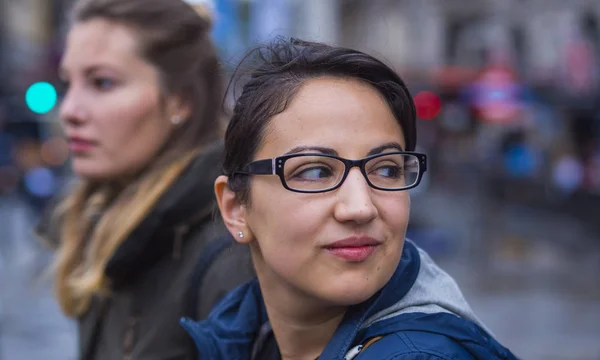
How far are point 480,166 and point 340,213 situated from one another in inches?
961

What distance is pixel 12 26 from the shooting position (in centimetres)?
3180

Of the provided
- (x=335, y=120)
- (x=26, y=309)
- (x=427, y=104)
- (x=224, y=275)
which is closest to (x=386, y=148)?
(x=335, y=120)

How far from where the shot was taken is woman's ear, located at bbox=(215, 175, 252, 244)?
183 cm

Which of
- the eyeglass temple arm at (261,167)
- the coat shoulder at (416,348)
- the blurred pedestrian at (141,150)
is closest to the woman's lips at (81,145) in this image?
the blurred pedestrian at (141,150)

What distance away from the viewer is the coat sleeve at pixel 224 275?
7.22 ft

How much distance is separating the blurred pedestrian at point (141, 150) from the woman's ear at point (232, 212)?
0.46m

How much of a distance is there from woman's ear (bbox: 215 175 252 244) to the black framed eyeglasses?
0.16 meters

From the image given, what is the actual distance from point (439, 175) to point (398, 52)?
21016 mm

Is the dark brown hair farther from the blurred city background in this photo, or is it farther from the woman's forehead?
the blurred city background

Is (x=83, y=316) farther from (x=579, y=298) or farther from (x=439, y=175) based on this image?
A: (x=439, y=175)

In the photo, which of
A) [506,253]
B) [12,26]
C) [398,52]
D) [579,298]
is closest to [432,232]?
[506,253]

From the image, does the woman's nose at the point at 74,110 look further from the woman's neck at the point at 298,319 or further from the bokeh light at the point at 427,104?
the bokeh light at the point at 427,104

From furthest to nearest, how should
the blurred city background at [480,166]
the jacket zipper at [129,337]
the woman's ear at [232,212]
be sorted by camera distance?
1. the blurred city background at [480,166]
2. the jacket zipper at [129,337]
3. the woman's ear at [232,212]

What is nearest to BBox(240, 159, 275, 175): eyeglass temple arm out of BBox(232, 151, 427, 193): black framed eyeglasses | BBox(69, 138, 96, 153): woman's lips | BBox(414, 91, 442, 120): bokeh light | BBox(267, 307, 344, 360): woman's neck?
BBox(232, 151, 427, 193): black framed eyeglasses
